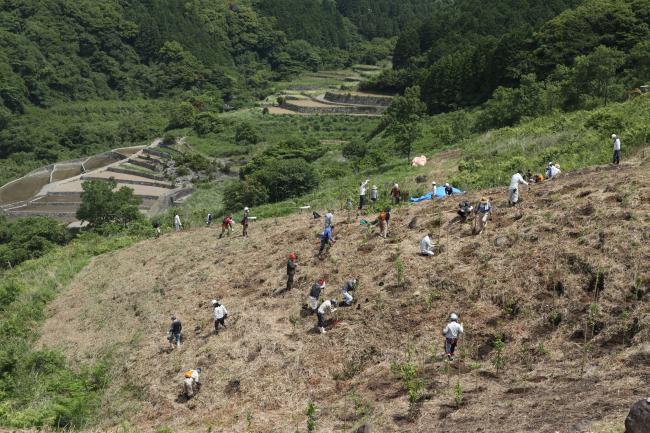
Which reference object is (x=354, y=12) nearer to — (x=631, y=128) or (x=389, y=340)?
(x=631, y=128)

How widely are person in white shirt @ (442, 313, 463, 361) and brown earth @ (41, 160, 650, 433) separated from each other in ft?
0.98

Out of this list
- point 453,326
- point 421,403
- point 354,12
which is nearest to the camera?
point 421,403

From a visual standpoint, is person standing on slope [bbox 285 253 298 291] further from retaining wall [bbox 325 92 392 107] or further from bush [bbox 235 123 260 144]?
retaining wall [bbox 325 92 392 107]

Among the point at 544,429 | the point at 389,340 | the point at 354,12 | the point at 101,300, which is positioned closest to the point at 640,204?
the point at 389,340

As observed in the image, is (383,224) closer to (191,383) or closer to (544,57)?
(191,383)

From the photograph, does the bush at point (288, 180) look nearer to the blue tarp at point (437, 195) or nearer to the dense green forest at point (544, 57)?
the dense green forest at point (544, 57)

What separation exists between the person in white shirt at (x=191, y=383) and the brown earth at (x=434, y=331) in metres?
0.25

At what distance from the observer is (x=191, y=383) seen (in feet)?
42.0

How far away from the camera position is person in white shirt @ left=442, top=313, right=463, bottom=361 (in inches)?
440

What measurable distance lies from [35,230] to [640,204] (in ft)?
119

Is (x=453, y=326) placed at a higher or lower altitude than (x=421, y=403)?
higher

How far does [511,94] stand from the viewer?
116 feet

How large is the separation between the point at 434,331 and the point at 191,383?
5.11 m

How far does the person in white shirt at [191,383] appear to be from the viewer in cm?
1278
